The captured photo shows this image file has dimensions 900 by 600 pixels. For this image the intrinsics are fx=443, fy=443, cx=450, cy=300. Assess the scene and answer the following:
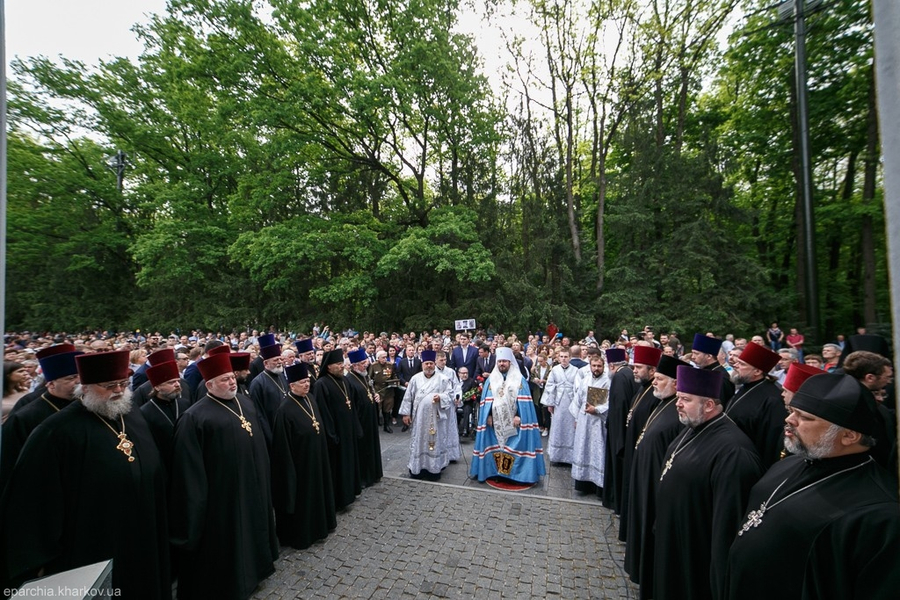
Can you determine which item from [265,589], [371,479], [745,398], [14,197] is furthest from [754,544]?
[14,197]

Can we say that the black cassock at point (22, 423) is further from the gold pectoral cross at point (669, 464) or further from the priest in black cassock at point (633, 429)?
the priest in black cassock at point (633, 429)

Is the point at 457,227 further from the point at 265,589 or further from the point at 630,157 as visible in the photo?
the point at 265,589

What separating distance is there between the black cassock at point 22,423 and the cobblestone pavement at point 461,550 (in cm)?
262

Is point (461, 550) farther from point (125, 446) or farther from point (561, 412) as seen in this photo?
point (561, 412)

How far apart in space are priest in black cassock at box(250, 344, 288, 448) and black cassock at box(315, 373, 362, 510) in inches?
21.8

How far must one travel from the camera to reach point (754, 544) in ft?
8.84

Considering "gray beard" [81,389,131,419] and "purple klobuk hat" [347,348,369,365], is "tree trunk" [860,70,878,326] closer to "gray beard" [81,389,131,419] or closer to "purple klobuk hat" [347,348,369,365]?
"purple klobuk hat" [347,348,369,365]

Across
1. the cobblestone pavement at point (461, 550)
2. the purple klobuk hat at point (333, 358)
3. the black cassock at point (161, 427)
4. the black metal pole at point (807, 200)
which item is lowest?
the cobblestone pavement at point (461, 550)

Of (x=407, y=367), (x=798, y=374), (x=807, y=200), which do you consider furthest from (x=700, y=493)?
(x=807, y=200)

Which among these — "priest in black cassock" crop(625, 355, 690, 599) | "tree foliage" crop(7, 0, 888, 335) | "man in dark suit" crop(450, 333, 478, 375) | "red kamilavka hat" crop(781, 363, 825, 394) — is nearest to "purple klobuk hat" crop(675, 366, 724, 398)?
"priest in black cassock" crop(625, 355, 690, 599)

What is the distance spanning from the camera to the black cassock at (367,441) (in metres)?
7.64

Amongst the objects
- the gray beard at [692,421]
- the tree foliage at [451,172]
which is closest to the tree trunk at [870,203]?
the tree foliage at [451,172]

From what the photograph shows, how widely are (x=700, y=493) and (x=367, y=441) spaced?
18.2 ft

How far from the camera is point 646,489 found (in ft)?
14.2
